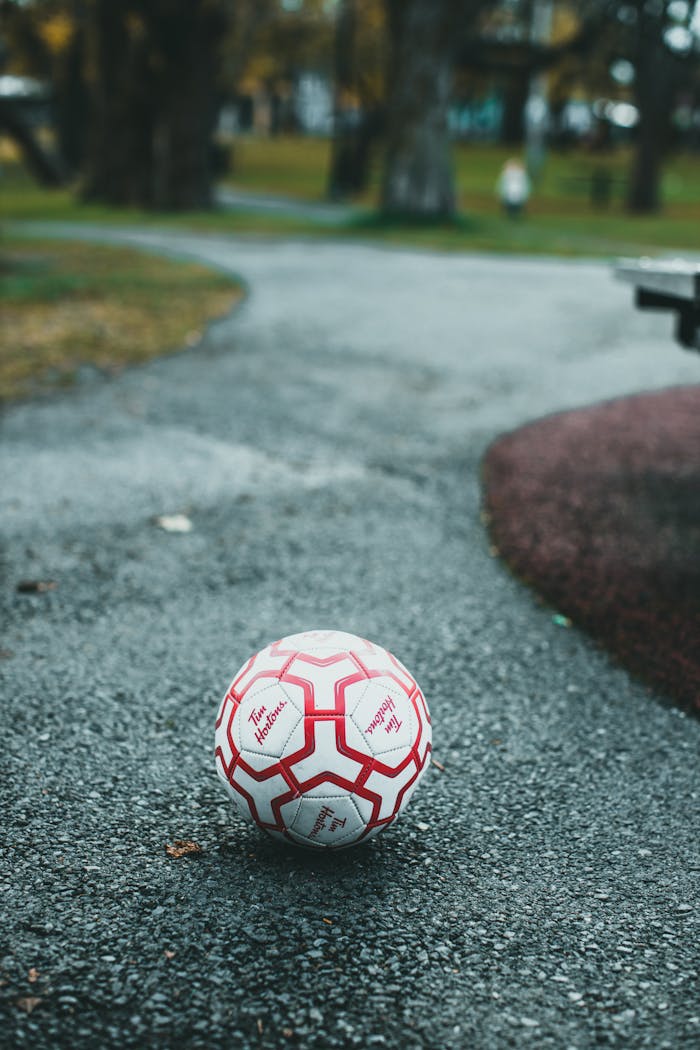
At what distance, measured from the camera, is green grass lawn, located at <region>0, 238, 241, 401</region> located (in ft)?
31.1

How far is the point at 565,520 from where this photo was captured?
19.2 ft

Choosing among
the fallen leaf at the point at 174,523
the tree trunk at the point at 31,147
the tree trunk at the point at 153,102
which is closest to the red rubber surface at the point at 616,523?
the fallen leaf at the point at 174,523

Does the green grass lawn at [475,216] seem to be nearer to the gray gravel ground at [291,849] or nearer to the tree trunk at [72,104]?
the tree trunk at [72,104]

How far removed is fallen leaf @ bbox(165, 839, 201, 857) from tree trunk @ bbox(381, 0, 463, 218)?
2147 centimetres

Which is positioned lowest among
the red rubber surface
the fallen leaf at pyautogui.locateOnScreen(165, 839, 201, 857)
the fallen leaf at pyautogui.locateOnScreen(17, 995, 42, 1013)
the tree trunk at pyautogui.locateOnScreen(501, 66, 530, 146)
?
the fallen leaf at pyautogui.locateOnScreen(165, 839, 201, 857)

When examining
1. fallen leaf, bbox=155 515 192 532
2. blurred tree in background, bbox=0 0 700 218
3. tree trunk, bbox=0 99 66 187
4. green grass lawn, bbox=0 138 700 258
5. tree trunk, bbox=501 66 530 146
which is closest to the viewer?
fallen leaf, bbox=155 515 192 532

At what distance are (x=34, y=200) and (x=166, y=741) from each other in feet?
101

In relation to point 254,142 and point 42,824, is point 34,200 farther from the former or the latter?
point 254,142

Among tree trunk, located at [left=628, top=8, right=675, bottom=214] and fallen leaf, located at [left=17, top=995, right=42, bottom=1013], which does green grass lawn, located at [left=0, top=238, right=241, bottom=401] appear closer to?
fallen leaf, located at [left=17, top=995, right=42, bottom=1013]

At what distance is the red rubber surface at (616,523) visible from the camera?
4.49 meters

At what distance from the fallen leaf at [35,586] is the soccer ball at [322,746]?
2.08 m

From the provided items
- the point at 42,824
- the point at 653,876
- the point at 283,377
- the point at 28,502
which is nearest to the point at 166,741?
the point at 42,824

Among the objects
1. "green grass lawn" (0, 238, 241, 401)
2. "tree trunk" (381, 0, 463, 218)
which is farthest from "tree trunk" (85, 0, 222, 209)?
"green grass lawn" (0, 238, 241, 401)

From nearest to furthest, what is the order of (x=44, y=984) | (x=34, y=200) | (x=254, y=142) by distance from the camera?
(x=44, y=984)
(x=34, y=200)
(x=254, y=142)
